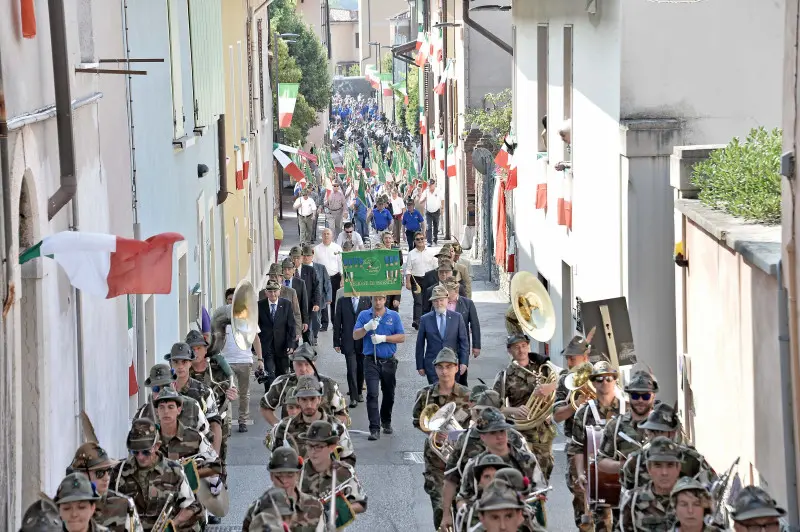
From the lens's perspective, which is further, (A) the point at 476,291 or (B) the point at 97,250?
(A) the point at 476,291

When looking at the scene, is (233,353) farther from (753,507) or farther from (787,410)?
(753,507)

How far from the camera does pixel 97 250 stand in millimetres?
9680

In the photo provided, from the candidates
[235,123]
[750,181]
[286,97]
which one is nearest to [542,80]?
[235,123]

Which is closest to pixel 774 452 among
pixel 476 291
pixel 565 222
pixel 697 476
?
pixel 697 476

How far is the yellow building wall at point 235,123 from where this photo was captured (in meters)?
27.3

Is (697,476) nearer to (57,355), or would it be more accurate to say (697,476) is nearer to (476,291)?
(57,355)

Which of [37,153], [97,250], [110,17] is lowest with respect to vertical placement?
[97,250]

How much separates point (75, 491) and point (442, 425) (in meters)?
4.37

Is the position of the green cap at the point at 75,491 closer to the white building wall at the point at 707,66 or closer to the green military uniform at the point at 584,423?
the green military uniform at the point at 584,423

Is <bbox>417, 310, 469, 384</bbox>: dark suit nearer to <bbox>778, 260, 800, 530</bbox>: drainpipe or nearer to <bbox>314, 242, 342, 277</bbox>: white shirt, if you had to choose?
<bbox>778, 260, 800, 530</bbox>: drainpipe

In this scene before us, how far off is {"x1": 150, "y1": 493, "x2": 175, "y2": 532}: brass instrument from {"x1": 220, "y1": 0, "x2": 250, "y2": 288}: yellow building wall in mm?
15918

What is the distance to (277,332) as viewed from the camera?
61.0ft

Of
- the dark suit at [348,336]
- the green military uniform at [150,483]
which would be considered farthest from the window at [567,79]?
the green military uniform at [150,483]

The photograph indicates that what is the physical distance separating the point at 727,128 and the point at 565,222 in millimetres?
3949
